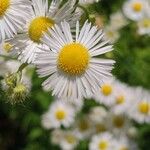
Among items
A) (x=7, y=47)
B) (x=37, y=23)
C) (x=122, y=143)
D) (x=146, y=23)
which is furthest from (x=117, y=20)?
(x=37, y=23)

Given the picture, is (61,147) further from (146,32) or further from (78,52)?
(78,52)

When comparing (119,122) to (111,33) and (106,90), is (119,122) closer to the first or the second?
(106,90)

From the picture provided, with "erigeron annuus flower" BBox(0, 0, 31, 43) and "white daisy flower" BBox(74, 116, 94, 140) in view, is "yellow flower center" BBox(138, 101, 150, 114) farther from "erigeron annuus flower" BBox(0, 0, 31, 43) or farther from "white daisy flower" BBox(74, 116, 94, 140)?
"erigeron annuus flower" BBox(0, 0, 31, 43)

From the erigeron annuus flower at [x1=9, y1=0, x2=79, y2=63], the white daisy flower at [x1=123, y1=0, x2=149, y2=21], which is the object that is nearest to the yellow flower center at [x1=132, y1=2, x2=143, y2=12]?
the white daisy flower at [x1=123, y1=0, x2=149, y2=21]

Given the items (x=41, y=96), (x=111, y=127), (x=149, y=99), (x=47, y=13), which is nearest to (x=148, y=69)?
(x=149, y=99)

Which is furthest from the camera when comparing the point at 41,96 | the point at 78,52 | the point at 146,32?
the point at 146,32
